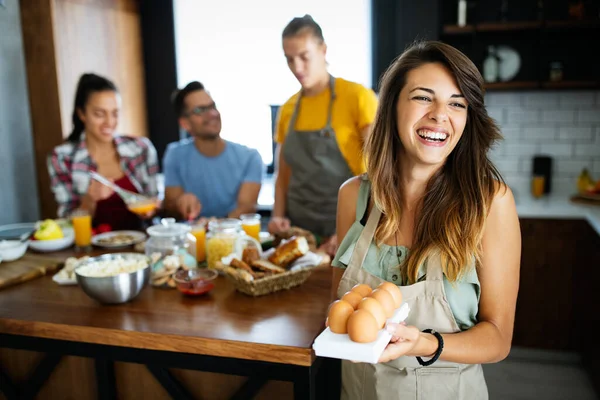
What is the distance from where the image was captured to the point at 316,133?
289cm

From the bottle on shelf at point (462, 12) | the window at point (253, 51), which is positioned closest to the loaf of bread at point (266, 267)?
the window at point (253, 51)

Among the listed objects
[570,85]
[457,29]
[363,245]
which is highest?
[457,29]

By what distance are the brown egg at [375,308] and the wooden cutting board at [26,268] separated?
1.49 meters

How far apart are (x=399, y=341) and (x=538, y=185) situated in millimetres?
2958

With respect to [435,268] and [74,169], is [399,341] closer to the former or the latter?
[435,268]

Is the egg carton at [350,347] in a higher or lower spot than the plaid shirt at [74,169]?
lower

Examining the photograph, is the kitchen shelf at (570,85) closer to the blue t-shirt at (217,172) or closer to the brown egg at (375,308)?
the blue t-shirt at (217,172)

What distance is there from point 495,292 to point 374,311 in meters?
0.45

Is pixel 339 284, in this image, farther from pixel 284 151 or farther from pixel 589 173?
pixel 589 173

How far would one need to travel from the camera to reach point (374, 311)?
3.84ft

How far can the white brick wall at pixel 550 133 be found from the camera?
384 cm

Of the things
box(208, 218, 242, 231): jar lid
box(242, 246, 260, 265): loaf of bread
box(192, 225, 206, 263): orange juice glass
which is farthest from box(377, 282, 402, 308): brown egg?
box(192, 225, 206, 263): orange juice glass

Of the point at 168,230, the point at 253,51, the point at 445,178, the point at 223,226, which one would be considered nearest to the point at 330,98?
the point at 223,226

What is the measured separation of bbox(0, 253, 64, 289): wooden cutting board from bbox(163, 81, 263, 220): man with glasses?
3.03 feet
